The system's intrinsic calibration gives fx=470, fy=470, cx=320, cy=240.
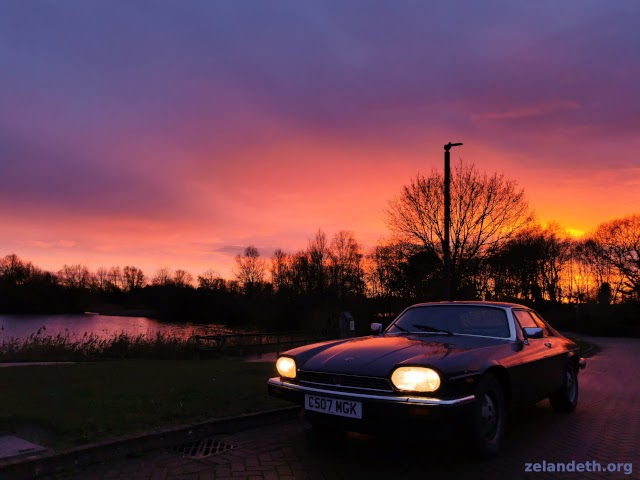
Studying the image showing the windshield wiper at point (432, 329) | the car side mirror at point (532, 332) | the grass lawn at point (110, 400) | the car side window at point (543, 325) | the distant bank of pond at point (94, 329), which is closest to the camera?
the grass lawn at point (110, 400)

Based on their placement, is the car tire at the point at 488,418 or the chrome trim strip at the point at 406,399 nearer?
the chrome trim strip at the point at 406,399

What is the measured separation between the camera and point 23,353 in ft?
44.4

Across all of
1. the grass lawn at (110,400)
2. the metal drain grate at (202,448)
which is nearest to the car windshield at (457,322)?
the grass lawn at (110,400)

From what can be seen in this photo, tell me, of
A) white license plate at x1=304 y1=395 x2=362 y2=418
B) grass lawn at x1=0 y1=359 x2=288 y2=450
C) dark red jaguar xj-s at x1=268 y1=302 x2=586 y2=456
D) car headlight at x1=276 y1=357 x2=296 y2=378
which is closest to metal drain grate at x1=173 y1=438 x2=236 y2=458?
grass lawn at x1=0 y1=359 x2=288 y2=450

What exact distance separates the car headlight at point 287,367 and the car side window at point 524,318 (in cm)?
297

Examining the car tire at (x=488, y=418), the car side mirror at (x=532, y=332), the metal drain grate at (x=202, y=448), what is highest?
the car side mirror at (x=532, y=332)

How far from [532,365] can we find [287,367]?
289 centimetres

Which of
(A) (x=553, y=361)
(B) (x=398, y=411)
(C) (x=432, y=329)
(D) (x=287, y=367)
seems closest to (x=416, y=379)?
(B) (x=398, y=411)

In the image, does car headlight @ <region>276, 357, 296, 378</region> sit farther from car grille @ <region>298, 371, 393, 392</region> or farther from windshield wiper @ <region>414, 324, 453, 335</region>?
windshield wiper @ <region>414, 324, 453, 335</region>

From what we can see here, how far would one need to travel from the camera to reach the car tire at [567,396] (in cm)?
662

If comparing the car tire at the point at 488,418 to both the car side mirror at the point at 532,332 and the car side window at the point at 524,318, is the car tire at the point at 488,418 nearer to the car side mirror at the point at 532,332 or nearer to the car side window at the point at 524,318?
the car side mirror at the point at 532,332

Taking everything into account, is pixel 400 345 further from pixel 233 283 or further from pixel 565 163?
pixel 233 283

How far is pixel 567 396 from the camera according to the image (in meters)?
6.72

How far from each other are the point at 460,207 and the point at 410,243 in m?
3.63
